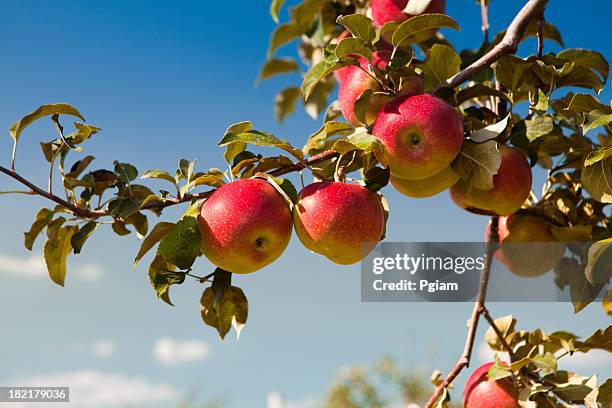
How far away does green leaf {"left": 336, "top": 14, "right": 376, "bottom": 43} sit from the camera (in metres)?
1.29

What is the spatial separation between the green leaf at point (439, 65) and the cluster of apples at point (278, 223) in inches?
13.8

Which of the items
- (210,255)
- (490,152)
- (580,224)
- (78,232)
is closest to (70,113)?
(78,232)

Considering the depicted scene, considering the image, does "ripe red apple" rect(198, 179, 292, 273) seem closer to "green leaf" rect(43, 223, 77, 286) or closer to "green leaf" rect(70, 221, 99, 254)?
"green leaf" rect(70, 221, 99, 254)

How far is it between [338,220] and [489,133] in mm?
375

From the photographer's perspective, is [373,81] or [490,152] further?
[373,81]

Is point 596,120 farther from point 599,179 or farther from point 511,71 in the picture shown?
point 511,71

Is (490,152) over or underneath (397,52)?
underneath

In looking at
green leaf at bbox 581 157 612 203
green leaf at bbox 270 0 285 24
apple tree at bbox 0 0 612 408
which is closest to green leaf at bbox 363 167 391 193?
apple tree at bbox 0 0 612 408

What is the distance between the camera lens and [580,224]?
1.66m

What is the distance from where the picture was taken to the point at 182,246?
1139 millimetres

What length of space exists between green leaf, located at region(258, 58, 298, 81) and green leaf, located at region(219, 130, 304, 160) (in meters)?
1.22

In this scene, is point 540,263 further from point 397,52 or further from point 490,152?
point 397,52

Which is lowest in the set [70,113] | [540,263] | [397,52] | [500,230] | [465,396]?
[465,396]

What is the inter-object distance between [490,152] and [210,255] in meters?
0.56
